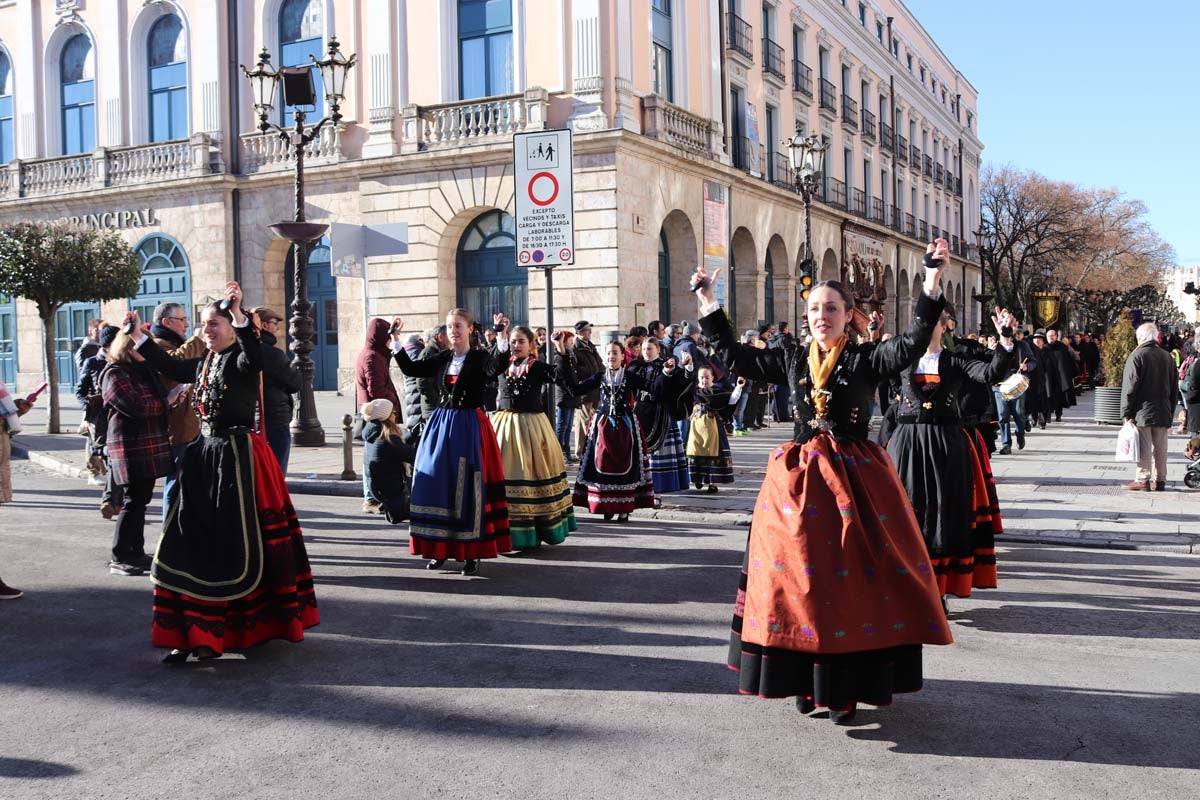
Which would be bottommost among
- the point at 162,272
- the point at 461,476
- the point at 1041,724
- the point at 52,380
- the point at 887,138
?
the point at 1041,724

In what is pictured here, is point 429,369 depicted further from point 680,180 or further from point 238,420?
point 680,180

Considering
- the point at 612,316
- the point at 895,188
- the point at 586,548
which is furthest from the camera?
the point at 895,188

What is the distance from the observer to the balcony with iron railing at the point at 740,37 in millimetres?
26820

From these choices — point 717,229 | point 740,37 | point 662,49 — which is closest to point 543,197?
point 662,49

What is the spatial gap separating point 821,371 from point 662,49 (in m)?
20.6

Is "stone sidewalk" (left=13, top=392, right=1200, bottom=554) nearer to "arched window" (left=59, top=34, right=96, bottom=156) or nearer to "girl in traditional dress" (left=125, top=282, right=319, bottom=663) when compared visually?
"girl in traditional dress" (left=125, top=282, right=319, bottom=663)

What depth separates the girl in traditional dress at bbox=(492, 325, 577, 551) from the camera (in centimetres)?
790

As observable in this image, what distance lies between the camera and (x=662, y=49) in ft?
77.9

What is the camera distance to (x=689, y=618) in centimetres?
613

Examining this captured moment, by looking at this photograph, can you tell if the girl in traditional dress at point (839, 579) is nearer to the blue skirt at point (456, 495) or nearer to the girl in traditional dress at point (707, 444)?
the blue skirt at point (456, 495)

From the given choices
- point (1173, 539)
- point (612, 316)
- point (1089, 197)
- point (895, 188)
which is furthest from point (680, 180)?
point (1089, 197)

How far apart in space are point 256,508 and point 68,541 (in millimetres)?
4128

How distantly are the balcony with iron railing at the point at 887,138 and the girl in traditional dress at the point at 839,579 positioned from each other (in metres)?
38.9

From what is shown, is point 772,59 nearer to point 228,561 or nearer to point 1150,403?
point 1150,403
